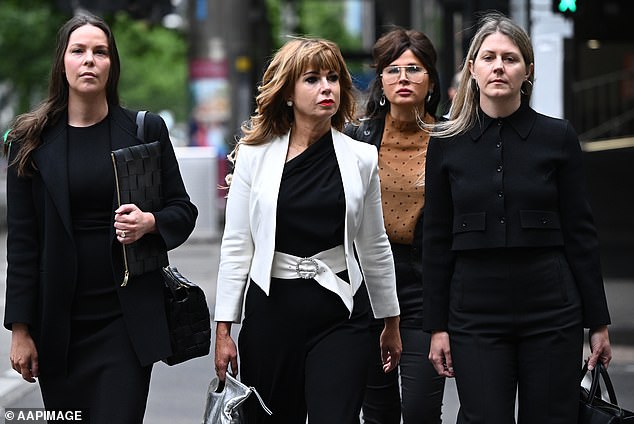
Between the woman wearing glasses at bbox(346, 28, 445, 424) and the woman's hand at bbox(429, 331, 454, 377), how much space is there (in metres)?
0.82

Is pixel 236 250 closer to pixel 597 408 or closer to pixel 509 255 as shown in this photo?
pixel 509 255

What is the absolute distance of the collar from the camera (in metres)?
4.73

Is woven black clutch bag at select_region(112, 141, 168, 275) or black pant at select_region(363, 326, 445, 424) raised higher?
woven black clutch bag at select_region(112, 141, 168, 275)

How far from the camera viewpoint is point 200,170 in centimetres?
2105

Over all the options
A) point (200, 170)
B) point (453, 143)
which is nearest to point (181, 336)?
point (453, 143)

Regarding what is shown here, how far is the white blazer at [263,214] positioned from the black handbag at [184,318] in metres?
0.11

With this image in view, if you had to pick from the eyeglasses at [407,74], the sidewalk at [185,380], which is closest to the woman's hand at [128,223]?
the eyeglasses at [407,74]

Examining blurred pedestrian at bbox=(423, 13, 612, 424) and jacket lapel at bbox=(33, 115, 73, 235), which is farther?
jacket lapel at bbox=(33, 115, 73, 235)

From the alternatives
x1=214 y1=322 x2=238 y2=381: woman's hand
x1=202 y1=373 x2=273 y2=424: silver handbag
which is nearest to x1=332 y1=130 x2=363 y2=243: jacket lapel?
x1=214 y1=322 x2=238 y2=381: woman's hand

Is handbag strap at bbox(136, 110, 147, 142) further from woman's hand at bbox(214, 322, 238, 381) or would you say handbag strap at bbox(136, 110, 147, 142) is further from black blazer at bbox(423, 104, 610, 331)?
black blazer at bbox(423, 104, 610, 331)

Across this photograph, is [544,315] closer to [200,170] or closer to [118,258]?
[118,258]

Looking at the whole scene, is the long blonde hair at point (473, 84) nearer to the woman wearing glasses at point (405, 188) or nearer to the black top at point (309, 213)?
the black top at point (309, 213)

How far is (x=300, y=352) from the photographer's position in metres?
4.78

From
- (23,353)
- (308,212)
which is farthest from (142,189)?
(23,353)
